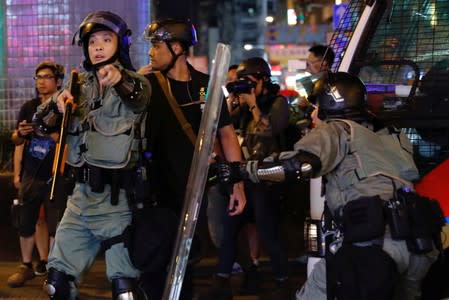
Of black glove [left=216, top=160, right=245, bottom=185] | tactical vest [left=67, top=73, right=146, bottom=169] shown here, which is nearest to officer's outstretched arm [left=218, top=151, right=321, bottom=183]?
black glove [left=216, top=160, right=245, bottom=185]

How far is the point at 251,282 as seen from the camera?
6.53 metres

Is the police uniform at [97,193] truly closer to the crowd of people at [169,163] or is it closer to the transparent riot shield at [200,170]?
the crowd of people at [169,163]

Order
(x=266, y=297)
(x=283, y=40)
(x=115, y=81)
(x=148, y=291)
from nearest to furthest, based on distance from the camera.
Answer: (x=115, y=81), (x=148, y=291), (x=266, y=297), (x=283, y=40)

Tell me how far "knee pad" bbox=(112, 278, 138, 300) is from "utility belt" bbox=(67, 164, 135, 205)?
0.39 m

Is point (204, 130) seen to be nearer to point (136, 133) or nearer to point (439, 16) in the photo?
point (136, 133)

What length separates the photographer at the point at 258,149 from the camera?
244 inches

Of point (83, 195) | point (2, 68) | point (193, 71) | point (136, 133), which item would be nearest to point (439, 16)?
point (193, 71)

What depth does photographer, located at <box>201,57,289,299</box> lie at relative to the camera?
619cm

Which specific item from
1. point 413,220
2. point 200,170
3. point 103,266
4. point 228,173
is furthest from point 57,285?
point 103,266

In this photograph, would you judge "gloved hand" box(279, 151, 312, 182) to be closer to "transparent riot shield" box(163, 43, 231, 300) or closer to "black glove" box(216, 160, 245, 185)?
"black glove" box(216, 160, 245, 185)

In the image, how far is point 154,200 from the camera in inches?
166

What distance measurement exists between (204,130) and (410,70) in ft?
4.66

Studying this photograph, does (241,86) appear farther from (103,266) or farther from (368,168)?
(368,168)

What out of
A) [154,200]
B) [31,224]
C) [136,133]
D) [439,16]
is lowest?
[31,224]
